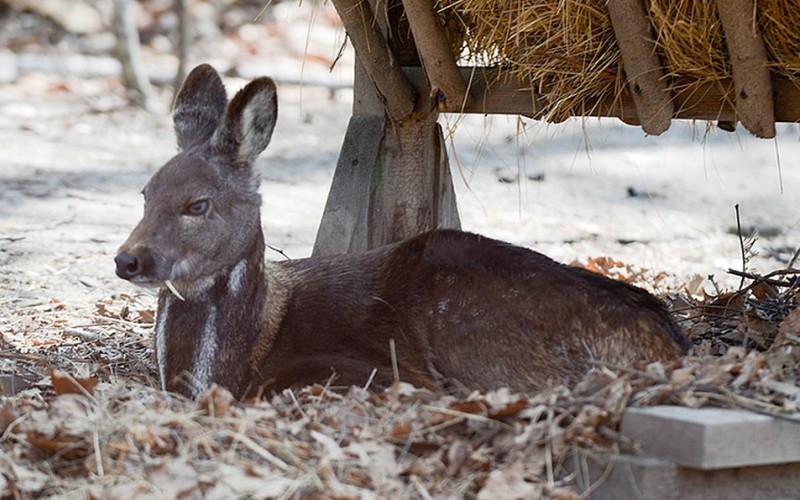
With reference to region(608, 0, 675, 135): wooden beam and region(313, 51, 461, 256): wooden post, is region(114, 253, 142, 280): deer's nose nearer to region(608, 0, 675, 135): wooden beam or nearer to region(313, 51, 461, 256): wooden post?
region(313, 51, 461, 256): wooden post

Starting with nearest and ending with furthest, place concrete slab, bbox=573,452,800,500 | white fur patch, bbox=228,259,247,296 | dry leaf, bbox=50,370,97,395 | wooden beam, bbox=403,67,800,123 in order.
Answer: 1. concrete slab, bbox=573,452,800,500
2. dry leaf, bbox=50,370,97,395
3. white fur patch, bbox=228,259,247,296
4. wooden beam, bbox=403,67,800,123

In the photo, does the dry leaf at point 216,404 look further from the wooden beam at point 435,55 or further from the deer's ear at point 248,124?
the wooden beam at point 435,55

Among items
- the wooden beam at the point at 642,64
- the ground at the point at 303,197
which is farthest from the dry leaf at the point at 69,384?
the wooden beam at the point at 642,64

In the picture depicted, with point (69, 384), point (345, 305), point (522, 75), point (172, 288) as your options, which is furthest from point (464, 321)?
point (69, 384)

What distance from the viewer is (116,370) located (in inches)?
229

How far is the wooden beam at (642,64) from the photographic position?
17.2 ft

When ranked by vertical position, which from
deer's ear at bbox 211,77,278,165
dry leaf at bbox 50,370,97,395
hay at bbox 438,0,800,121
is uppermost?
hay at bbox 438,0,800,121

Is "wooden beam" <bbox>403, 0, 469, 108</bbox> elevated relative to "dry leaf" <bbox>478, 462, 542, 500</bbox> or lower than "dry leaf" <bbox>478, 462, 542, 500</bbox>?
elevated

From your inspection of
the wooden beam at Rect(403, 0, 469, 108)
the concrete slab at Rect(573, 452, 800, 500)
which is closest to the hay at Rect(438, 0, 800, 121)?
the wooden beam at Rect(403, 0, 469, 108)

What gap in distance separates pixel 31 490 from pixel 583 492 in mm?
1616

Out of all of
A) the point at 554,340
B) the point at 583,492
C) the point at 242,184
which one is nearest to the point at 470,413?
the point at 583,492

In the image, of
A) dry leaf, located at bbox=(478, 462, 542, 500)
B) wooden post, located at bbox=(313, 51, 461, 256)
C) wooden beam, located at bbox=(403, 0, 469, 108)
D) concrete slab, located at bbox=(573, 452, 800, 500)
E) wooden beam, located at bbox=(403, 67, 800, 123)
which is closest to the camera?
dry leaf, located at bbox=(478, 462, 542, 500)

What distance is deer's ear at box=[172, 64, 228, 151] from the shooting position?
18.1 ft

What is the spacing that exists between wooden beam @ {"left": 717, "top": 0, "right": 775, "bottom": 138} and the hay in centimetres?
8
